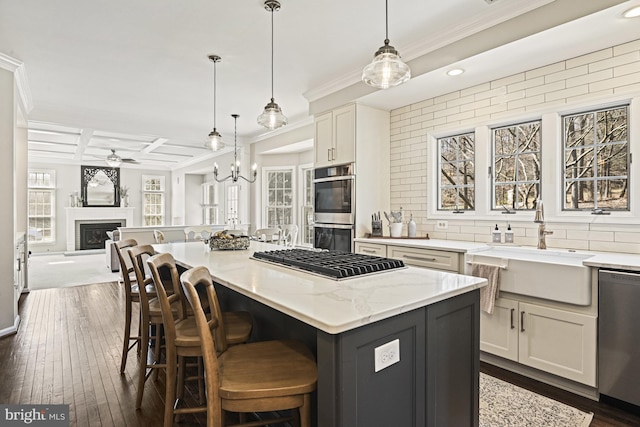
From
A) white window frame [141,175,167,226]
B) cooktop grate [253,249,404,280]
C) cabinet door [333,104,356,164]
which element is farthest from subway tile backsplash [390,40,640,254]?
white window frame [141,175,167,226]

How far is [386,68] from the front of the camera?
1983 mm

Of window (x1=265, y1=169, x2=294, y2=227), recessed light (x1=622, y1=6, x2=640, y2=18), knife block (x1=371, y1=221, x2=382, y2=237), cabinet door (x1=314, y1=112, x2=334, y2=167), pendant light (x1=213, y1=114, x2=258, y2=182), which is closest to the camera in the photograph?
recessed light (x1=622, y1=6, x2=640, y2=18)

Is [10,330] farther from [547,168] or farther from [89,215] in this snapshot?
[89,215]

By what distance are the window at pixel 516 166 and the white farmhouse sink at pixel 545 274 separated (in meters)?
0.61

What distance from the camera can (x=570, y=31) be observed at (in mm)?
2447

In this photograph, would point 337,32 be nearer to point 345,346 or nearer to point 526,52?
point 526,52

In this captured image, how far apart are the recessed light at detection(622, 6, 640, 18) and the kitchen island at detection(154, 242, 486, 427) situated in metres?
2.03

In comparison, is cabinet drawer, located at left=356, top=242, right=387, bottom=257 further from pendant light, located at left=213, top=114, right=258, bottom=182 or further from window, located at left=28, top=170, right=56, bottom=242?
window, located at left=28, top=170, right=56, bottom=242

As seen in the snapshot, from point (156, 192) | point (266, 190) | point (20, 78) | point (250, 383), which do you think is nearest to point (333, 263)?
point (250, 383)

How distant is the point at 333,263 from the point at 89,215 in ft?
36.3

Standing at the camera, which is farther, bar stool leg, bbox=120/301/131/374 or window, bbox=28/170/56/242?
window, bbox=28/170/56/242

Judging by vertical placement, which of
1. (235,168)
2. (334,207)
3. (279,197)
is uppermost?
(235,168)

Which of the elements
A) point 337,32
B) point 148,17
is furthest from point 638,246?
point 148,17

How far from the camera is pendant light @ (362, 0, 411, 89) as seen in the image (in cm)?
196
